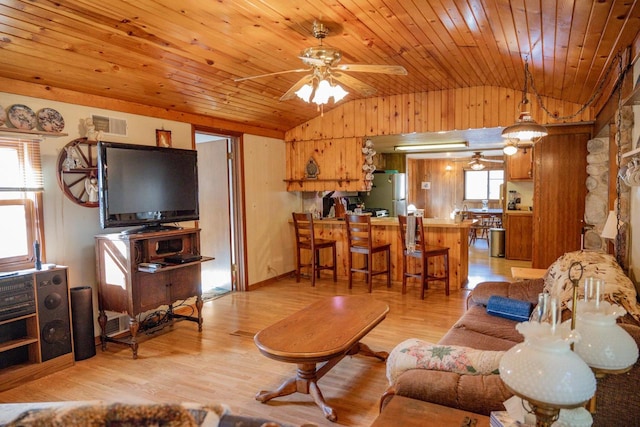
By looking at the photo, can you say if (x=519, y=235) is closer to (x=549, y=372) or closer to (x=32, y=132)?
(x=549, y=372)

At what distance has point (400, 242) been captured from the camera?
18.8ft

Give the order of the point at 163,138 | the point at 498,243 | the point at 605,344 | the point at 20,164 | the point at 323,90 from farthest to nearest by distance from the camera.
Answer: the point at 498,243 < the point at 163,138 < the point at 20,164 < the point at 323,90 < the point at 605,344

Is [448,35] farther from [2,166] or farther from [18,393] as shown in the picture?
[18,393]

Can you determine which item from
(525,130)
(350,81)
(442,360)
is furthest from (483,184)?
(442,360)

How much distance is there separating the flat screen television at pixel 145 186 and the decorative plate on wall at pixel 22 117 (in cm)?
50

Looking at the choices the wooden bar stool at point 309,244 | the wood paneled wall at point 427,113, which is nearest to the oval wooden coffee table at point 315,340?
the wooden bar stool at point 309,244

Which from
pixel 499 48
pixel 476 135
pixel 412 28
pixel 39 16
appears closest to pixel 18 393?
pixel 39 16

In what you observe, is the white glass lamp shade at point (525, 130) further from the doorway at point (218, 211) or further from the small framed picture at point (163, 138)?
the doorway at point (218, 211)

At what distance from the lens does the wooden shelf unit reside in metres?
2.85

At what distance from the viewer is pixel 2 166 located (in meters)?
3.03

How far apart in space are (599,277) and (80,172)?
12.9ft

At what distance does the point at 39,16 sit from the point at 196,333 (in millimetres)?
2864

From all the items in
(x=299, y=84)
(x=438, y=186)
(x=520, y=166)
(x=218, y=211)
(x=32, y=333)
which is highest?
(x=299, y=84)

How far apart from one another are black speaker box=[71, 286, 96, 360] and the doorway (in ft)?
6.33
